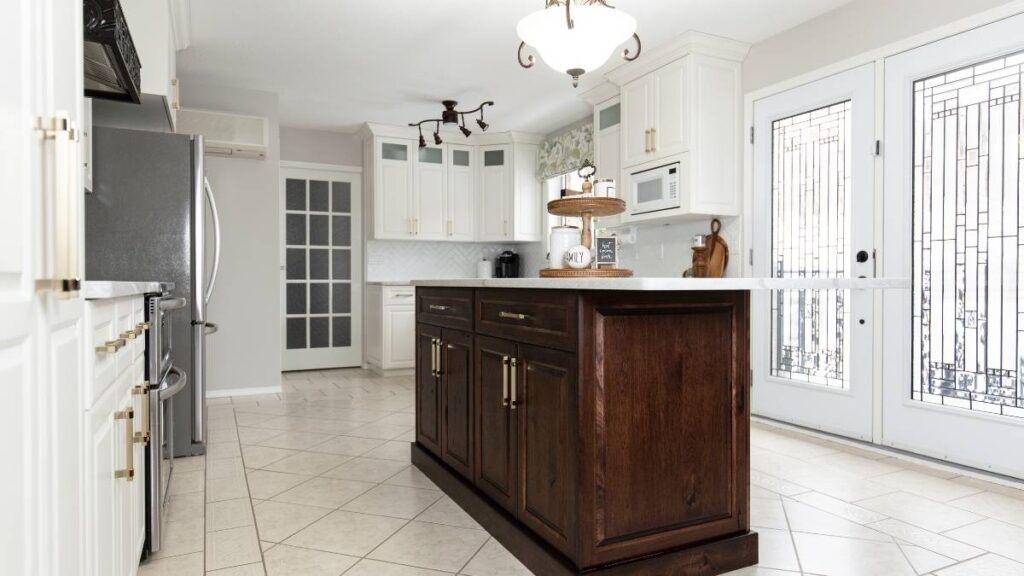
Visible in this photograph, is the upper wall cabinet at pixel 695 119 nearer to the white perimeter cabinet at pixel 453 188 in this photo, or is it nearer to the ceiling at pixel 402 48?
the ceiling at pixel 402 48

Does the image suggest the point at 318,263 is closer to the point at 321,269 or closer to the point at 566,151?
the point at 321,269

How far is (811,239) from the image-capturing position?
12.0ft

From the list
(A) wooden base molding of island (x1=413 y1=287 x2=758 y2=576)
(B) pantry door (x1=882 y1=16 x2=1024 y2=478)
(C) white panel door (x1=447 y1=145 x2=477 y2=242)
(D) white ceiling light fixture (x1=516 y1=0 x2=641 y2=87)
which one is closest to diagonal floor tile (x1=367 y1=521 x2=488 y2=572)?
(A) wooden base molding of island (x1=413 y1=287 x2=758 y2=576)

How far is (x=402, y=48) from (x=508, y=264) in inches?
119

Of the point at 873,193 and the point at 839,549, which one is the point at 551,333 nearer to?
the point at 839,549

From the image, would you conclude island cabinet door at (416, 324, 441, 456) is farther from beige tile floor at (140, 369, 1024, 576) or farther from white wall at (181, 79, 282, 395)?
white wall at (181, 79, 282, 395)

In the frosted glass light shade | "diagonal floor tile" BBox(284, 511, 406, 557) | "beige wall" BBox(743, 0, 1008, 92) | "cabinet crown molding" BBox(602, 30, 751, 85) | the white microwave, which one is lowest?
"diagonal floor tile" BBox(284, 511, 406, 557)

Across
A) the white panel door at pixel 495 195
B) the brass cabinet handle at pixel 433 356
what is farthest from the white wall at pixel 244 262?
the brass cabinet handle at pixel 433 356

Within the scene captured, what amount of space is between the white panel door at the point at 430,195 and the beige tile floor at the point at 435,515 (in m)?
3.14

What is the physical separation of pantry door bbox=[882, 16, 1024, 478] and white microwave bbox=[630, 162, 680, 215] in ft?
Answer: 3.99

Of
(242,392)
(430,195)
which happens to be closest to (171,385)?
(242,392)

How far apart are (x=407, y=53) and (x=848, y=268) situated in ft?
10.2

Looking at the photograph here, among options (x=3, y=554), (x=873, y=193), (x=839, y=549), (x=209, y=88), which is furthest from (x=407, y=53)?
(x=3, y=554)

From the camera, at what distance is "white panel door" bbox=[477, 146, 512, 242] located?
6523 millimetres
